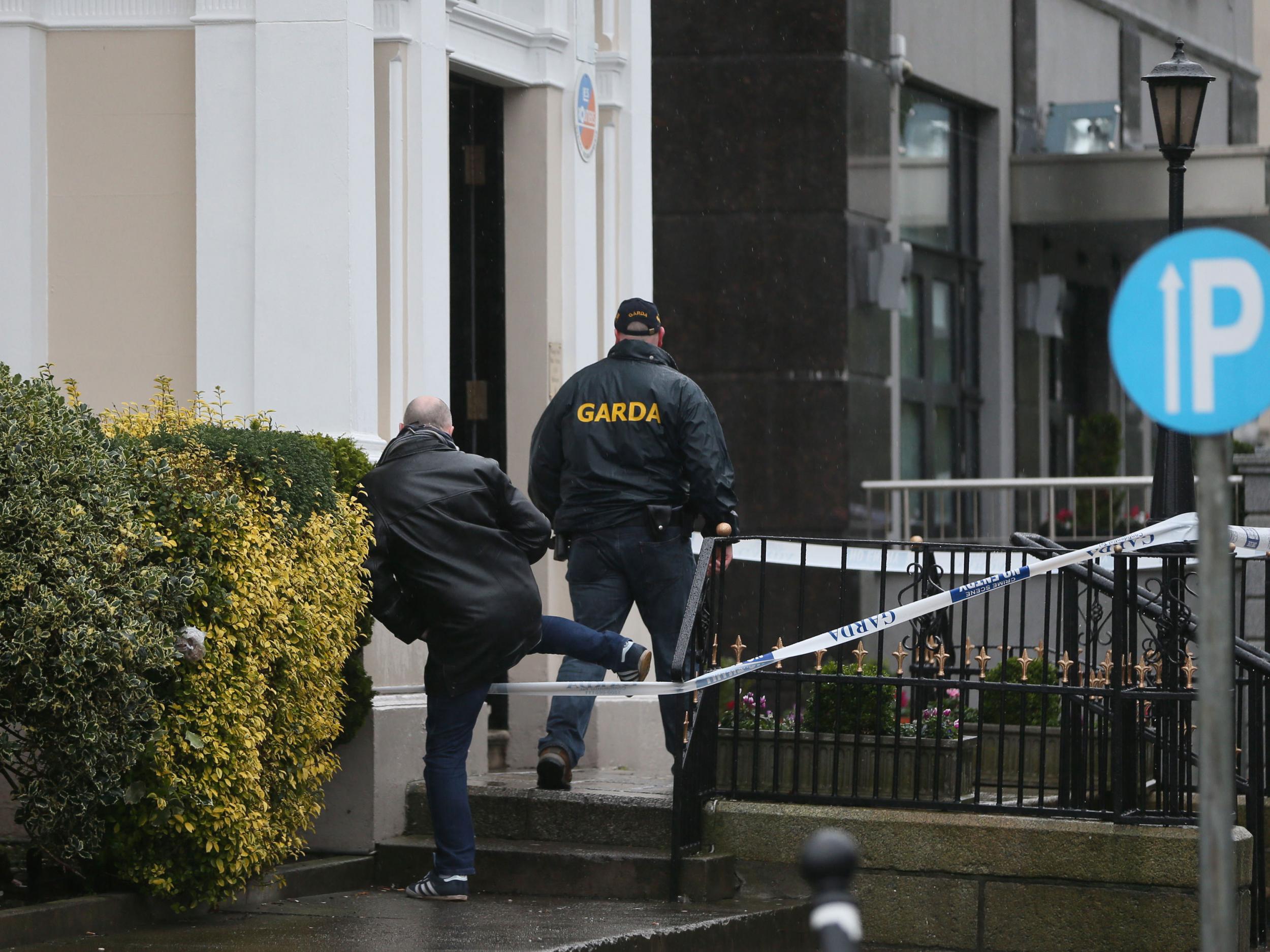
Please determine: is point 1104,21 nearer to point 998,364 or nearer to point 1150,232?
point 1150,232

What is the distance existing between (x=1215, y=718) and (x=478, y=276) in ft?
22.5

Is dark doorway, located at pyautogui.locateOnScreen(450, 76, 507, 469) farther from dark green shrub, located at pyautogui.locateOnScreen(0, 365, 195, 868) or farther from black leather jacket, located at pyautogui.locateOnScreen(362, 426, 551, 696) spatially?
dark green shrub, located at pyautogui.locateOnScreen(0, 365, 195, 868)

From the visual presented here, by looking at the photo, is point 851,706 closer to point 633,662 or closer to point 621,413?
point 633,662

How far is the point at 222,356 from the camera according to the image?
946 cm

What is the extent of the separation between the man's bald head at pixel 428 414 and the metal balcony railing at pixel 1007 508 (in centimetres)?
870

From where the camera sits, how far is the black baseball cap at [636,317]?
30.6ft

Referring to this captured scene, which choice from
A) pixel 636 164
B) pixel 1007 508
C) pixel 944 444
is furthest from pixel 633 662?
pixel 944 444

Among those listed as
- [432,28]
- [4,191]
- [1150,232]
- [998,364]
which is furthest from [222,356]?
[1150,232]

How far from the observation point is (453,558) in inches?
313

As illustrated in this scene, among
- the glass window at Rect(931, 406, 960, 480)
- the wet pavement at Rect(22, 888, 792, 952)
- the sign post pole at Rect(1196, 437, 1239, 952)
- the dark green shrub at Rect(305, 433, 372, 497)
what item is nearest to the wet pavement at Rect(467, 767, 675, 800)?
the wet pavement at Rect(22, 888, 792, 952)

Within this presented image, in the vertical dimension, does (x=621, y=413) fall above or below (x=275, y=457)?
above

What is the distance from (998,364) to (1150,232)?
2.14 meters

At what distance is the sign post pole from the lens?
483 centimetres

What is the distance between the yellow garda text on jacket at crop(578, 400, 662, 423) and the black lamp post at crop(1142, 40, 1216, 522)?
3.40 metres
